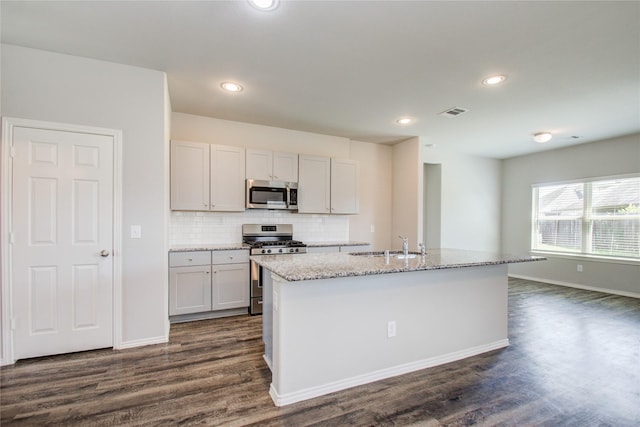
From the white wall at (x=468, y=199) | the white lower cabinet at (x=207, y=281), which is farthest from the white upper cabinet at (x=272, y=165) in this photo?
the white wall at (x=468, y=199)

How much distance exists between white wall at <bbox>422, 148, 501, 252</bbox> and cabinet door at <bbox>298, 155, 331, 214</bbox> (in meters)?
2.45

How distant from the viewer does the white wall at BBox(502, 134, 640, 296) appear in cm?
494

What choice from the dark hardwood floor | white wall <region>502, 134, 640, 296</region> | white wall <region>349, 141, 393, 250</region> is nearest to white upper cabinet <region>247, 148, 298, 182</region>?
white wall <region>349, 141, 393, 250</region>

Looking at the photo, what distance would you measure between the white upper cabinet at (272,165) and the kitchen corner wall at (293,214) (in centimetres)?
32

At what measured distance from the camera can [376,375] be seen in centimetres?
231

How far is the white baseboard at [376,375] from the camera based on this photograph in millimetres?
2014

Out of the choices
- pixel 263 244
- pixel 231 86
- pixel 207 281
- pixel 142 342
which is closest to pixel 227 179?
pixel 263 244

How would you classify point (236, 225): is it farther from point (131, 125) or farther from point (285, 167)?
point (131, 125)

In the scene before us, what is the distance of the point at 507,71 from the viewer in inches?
111

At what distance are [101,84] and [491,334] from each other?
440cm

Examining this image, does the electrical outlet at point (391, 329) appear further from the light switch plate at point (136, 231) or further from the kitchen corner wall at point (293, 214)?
the kitchen corner wall at point (293, 214)

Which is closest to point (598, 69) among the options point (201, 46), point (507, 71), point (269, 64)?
point (507, 71)

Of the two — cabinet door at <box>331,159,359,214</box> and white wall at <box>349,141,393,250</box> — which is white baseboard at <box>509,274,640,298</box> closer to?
white wall at <box>349,141,393,250</box>

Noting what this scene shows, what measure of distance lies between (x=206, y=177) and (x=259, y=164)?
0.74 m
